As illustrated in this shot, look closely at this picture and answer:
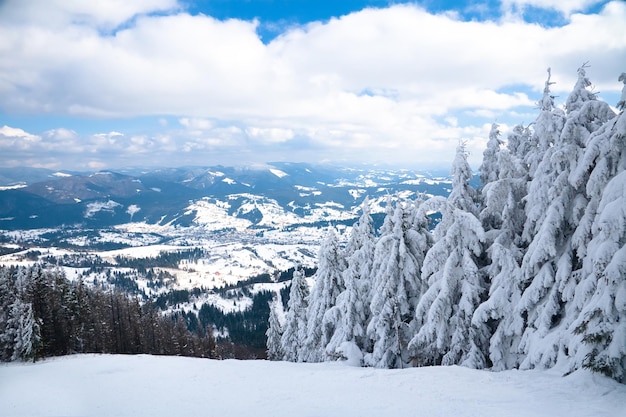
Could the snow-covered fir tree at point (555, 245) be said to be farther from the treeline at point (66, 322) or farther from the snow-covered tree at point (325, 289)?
the treeline at point (66, 322)

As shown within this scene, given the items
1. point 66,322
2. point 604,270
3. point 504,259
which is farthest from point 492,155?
point 66,322

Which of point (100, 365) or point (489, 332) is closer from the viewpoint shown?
point (489, 332)

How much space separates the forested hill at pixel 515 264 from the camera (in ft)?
40.3

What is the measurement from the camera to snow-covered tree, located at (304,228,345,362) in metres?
31.6

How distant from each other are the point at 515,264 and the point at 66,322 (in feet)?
155

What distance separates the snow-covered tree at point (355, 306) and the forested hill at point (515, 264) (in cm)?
10

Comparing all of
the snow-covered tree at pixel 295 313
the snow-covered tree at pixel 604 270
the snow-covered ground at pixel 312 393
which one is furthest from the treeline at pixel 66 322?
the snow-covered tree at pixel 604 270

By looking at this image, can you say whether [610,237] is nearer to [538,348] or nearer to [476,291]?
[538,348]

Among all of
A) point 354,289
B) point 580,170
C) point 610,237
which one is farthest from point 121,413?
point 580,170

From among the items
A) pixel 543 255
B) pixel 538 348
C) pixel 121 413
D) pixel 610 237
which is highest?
pixel 610 237

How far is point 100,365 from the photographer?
26.8 meters

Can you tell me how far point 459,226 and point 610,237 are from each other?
815 cm

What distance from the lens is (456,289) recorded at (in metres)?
20.5

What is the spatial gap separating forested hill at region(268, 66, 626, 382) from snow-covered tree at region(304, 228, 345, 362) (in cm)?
70
